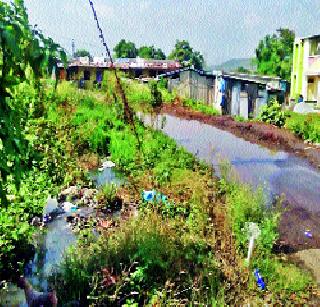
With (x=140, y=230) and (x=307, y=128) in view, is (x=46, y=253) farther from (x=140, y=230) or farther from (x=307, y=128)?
(x=307, y=128)

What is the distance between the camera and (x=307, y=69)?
90.5 feet

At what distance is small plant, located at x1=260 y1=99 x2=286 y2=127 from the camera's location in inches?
723

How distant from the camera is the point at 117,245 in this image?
4.43 meters

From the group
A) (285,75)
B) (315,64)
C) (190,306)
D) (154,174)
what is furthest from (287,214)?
(285,75)

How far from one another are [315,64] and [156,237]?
25016 mm

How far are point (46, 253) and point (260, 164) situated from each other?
7.48m

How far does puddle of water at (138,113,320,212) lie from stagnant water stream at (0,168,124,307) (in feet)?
11.7

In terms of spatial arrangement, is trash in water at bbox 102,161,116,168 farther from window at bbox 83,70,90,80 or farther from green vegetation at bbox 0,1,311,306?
window at bbox 83,70,90,80

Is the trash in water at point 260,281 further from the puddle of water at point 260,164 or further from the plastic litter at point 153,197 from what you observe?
the puddle of water at point 260,164

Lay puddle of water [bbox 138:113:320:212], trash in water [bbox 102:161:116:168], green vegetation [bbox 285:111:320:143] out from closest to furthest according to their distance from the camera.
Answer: puddle of water [bbox 138:113:320:212] < trash in water [bbox 102:161:116:168] < green vegetation [bbox 285:111:320:143]

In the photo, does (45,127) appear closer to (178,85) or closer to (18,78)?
(18,78)

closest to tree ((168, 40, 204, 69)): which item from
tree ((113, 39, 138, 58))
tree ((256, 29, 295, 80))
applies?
tree ((113, 39, 138, 58))

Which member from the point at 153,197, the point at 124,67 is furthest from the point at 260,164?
the point at 124,67

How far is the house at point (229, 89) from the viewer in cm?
2159
